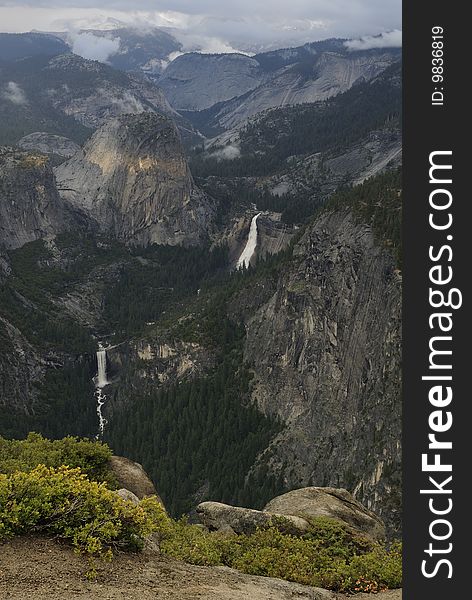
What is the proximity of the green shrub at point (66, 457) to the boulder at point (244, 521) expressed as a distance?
558 cm

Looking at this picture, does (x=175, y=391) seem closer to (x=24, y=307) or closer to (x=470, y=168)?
(x=24, y=307)

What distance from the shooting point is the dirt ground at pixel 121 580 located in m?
16.8

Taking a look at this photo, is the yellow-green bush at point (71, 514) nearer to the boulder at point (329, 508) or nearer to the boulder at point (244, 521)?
the boulder at point (244, 521)

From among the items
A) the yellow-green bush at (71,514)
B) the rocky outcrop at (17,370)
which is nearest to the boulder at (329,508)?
the yellow-green bush at (71,514)

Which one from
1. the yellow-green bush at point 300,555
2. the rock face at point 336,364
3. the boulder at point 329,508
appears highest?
the rock face at point 336,364

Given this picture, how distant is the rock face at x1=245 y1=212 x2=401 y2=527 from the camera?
73.2m

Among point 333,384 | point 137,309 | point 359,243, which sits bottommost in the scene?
point 333,384

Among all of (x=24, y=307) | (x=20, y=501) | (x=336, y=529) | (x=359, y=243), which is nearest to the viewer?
(x=20, y=501)

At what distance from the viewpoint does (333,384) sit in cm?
8969

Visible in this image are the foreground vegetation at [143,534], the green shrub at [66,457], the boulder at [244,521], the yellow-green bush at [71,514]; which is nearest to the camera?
the yellow-green bush at [71,514]

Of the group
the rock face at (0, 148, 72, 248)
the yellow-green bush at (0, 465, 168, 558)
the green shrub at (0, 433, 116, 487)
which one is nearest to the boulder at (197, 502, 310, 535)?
the green shrub at (0, 433, 116, 487)


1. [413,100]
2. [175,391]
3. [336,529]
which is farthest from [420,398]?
[175,391]

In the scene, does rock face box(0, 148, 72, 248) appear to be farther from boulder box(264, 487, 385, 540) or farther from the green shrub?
boulder box(264, 487, 385, 540)

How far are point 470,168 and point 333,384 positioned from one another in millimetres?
77543
